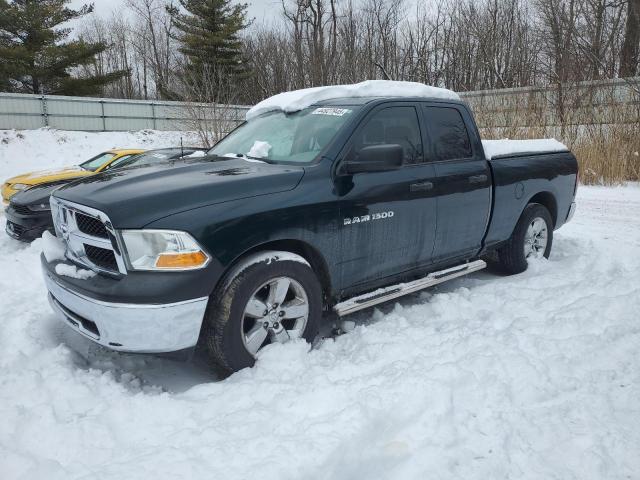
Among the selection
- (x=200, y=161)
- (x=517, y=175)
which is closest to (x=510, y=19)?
(x=517, y=175)

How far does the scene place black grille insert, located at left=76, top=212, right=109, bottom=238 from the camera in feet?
9.26

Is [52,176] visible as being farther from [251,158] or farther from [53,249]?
[251,158]

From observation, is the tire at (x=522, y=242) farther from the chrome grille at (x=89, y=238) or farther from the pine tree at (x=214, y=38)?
the pine tree at (x=214, y=38)

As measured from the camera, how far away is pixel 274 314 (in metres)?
3.09

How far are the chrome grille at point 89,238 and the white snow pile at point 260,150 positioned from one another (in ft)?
4.48

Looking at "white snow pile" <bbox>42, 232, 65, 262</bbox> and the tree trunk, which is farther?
the tree trunk

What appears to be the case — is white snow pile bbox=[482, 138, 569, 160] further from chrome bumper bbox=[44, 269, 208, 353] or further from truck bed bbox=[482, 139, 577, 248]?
chrome bumper bbox=[44, 269, 208, 353]

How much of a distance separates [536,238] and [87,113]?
80.0ft

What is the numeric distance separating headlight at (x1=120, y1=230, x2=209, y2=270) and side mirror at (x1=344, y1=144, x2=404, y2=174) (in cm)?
127

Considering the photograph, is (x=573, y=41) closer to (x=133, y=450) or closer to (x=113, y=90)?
(x=133, y=450)

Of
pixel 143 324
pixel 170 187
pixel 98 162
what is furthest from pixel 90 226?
pixel 98 162

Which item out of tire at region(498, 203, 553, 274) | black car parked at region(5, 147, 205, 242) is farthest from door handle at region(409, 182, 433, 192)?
black car parked at region(5, 147, 205, 242)

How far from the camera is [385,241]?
3633 mm

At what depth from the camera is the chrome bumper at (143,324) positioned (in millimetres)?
2615
